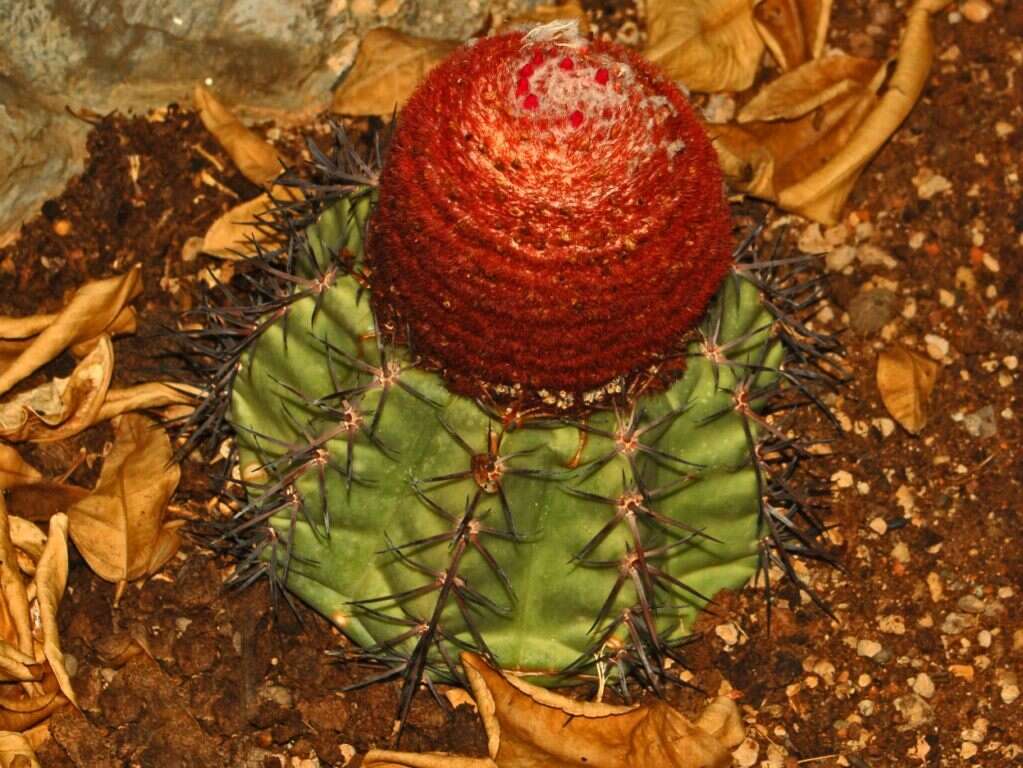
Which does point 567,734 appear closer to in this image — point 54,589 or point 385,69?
point 54,589

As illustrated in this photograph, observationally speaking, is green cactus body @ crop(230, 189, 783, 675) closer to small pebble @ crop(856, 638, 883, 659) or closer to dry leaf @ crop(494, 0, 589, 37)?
small pebble @ crop(856, 638, 883, 659)

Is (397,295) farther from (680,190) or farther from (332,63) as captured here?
(332,63)

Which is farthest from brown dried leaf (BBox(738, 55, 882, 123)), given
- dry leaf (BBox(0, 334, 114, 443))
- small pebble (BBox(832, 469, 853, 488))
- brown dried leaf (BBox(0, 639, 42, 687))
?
brown dried leaf (BBox(0, 639, 42, 687))

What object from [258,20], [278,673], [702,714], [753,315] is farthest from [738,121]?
[278,673]

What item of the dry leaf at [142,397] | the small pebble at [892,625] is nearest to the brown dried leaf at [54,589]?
the dry leaf at [142,397]

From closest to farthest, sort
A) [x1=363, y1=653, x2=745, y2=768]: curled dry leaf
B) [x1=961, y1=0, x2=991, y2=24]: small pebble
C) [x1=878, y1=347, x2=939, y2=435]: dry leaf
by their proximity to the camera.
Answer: [x1=363, y1=653, x2=745, y2=768]: curled dry leaf → [x1=878, y1=347, x2=939, y2=435]: dry leaf → [x1=961, y1=0, x2=991, y2=24]: small pebble

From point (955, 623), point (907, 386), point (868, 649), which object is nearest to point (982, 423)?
point (907, 386)
